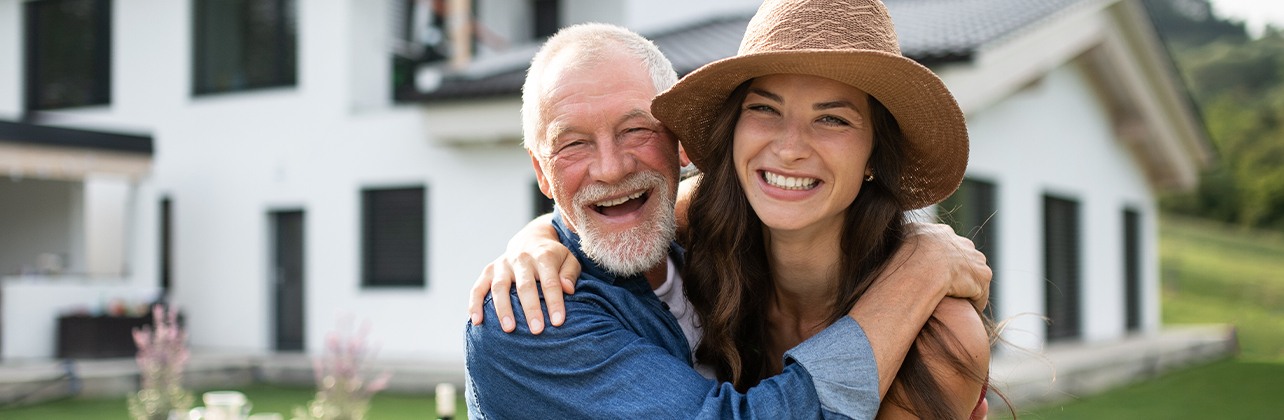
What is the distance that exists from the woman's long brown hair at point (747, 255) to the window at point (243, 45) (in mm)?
12618

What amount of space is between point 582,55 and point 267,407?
29.2ft

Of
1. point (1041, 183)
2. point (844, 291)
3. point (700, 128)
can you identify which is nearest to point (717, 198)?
point (700, 128)

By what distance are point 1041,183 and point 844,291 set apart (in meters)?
11.3

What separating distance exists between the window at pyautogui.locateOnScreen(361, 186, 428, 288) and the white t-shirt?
35.1 ft

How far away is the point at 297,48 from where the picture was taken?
14352mm

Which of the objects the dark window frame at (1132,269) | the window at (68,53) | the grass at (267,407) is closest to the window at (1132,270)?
the dark window frame at (1132,269)

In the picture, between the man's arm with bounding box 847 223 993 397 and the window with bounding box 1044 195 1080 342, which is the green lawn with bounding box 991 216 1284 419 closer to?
the window with bounding box 1044 195 1080 342

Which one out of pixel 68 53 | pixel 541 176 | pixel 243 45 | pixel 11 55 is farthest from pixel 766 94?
pixel 11 55

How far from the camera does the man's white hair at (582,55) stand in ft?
8.34

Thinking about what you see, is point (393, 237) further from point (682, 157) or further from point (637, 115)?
point (637, 115)

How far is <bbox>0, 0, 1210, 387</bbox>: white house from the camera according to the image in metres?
12.3

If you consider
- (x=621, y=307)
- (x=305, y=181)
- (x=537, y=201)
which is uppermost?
(x=305, y=181)

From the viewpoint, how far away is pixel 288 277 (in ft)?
47.9

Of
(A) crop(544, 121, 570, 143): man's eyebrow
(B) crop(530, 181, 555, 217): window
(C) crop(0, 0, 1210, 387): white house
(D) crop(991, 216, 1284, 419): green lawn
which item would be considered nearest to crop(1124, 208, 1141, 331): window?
(C) crop(0, 0, 1210, 387): white house
